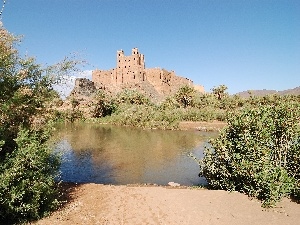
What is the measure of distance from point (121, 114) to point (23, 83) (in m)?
55.9

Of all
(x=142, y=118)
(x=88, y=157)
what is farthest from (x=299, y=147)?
(x=142, y=118)

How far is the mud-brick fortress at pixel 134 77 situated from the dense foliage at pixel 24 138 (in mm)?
99562

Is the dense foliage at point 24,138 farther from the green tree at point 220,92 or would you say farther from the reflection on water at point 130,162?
the green tree at point 220,92

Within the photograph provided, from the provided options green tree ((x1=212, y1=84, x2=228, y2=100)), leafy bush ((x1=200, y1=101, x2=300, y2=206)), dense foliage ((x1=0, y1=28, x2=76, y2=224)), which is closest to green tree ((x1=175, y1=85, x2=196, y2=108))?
green tree ((x1=212, y1=84, x2=228, y2=100))

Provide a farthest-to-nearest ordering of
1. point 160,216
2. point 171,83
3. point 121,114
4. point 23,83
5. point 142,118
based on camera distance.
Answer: point 171,83, point 121,114, point 142,118, point 23,83, point 160,216

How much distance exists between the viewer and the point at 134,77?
118 m

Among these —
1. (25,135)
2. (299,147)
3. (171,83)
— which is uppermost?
(171,83)

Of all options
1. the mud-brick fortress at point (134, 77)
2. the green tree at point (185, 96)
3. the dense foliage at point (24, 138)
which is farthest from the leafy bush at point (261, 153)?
the mud-brick fortress at point (134, 77)

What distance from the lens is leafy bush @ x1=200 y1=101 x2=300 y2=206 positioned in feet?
→ 40.7

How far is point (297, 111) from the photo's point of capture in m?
13.0

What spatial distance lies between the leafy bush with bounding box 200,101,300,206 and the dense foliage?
8029 millimetres

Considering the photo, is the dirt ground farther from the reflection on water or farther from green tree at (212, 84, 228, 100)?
green tree at (212, 84, 228, 100)

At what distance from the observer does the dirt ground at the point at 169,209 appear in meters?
10.8

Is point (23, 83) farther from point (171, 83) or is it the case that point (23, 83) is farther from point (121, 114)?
point (171, 83)
